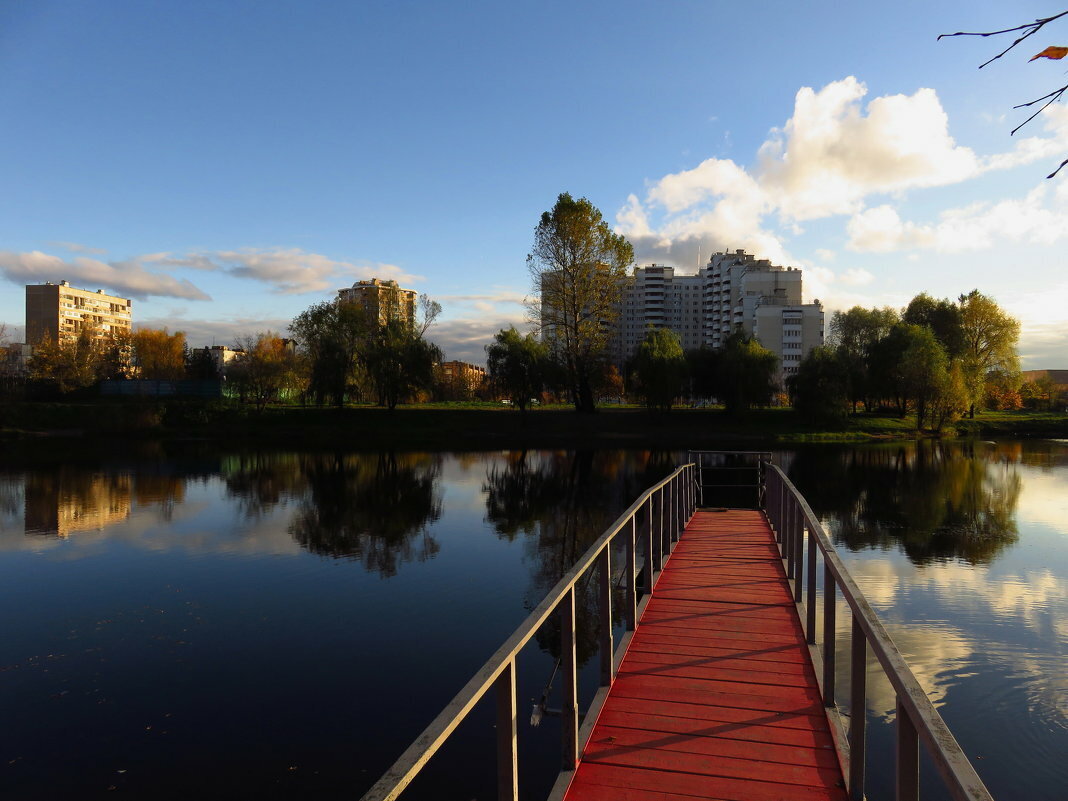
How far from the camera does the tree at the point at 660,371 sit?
1863 inches

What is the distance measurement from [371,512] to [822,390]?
36.2 m

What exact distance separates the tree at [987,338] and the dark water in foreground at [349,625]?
1690 inches

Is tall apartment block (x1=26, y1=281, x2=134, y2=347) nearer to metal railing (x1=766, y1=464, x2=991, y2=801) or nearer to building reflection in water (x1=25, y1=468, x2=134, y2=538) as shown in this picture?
building reflection in water (x1=25, y1=468, x2=134, y2=538)

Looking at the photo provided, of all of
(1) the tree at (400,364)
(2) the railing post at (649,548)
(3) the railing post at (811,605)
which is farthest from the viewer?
(1) the tree at (400,364)

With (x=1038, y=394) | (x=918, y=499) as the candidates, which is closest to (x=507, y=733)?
(x=918, y=499)

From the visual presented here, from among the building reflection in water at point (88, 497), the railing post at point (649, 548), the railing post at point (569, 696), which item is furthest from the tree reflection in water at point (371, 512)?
the railing post at point (569, 696)

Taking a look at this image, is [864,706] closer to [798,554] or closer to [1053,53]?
[1053,53]

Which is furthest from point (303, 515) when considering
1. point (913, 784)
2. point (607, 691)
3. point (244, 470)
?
point (913, 784)

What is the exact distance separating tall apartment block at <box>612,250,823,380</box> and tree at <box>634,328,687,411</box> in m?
20.3

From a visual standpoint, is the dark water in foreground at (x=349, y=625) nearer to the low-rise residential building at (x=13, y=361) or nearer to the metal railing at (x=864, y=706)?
the metal railing at (x=864, y=706)

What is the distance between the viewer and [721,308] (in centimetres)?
11338

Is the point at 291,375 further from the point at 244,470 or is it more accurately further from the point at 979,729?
the point at 979,729

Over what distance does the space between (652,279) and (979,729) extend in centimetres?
13408

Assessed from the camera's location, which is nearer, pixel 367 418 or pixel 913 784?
pixel 913 784
